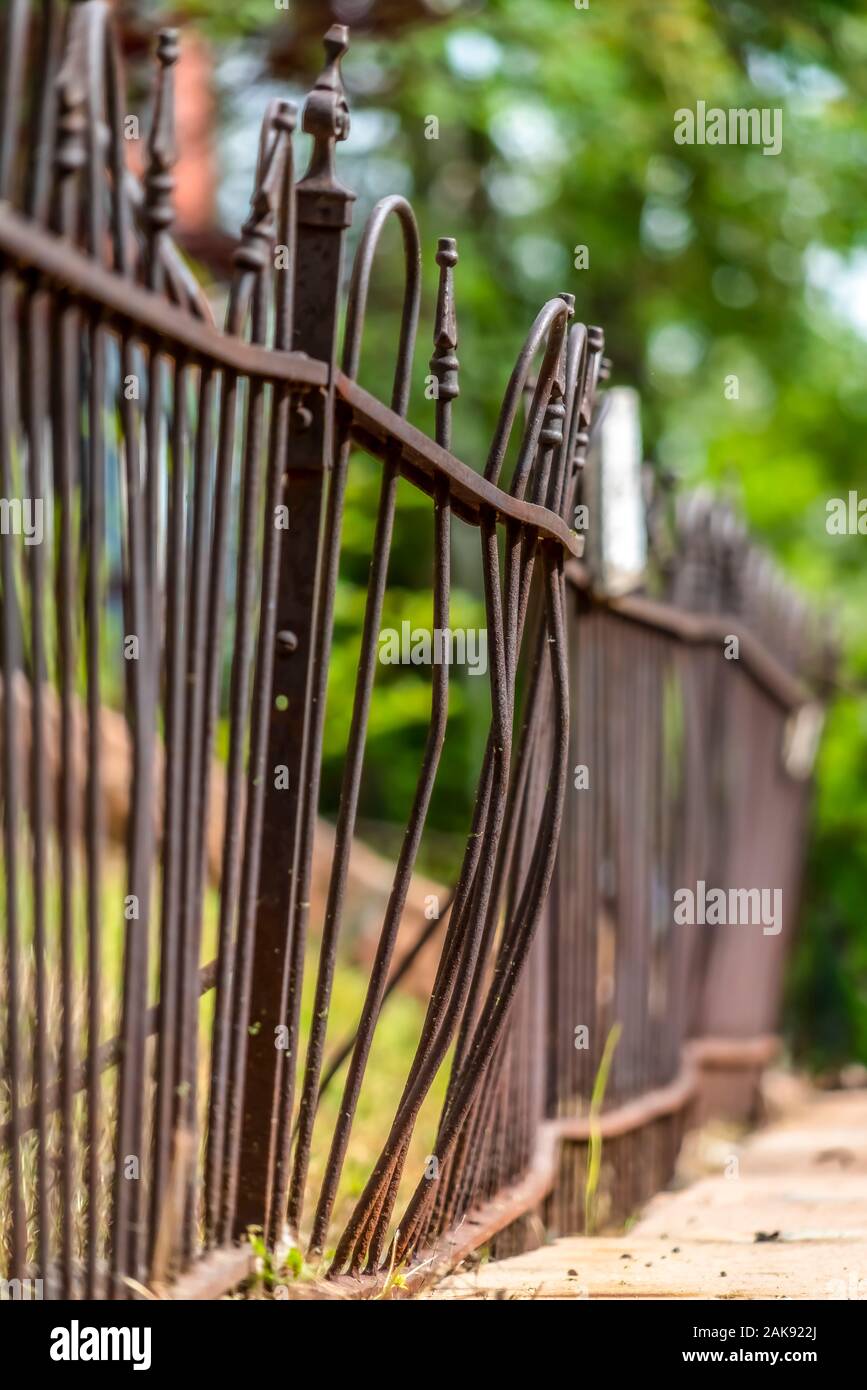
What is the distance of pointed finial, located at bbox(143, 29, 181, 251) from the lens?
1899 mm

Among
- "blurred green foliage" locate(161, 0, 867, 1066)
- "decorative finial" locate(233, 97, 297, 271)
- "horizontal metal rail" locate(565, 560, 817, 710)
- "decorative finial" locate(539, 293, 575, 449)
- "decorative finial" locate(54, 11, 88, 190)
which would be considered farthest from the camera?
"blurred green foliage" locate(161, 0, 867, 1066)

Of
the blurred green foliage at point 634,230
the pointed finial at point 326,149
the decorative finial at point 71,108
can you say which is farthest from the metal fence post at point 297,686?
the blurred green foliage at point 634,230

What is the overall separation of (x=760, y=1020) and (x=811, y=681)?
2.06 metres

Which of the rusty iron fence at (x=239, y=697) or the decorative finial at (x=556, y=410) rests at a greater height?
the decorative finial at (x=556, y=410)

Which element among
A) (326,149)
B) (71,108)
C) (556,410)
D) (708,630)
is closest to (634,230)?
(708,630)

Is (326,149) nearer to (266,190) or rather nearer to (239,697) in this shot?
(266,190)

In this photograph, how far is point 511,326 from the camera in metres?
11.2

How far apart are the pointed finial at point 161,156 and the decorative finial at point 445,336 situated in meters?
0.66

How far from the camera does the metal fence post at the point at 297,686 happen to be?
7.94ft

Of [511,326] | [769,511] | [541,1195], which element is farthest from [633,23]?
[541,1195]

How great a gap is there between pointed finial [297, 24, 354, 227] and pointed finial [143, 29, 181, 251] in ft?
1.63

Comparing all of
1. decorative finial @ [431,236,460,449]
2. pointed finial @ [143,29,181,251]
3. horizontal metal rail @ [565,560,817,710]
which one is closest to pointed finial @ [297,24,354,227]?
decorative finial @ [431,236,460,449]

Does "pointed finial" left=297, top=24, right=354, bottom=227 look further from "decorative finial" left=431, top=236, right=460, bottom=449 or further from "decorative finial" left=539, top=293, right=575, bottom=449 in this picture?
"decorative finial" left=539, top=293, right=575, bottom=449

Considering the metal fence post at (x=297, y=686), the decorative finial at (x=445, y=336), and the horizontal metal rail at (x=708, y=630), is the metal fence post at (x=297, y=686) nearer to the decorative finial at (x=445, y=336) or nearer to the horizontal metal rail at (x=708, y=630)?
the decorative finial at (x=445, y=336)
